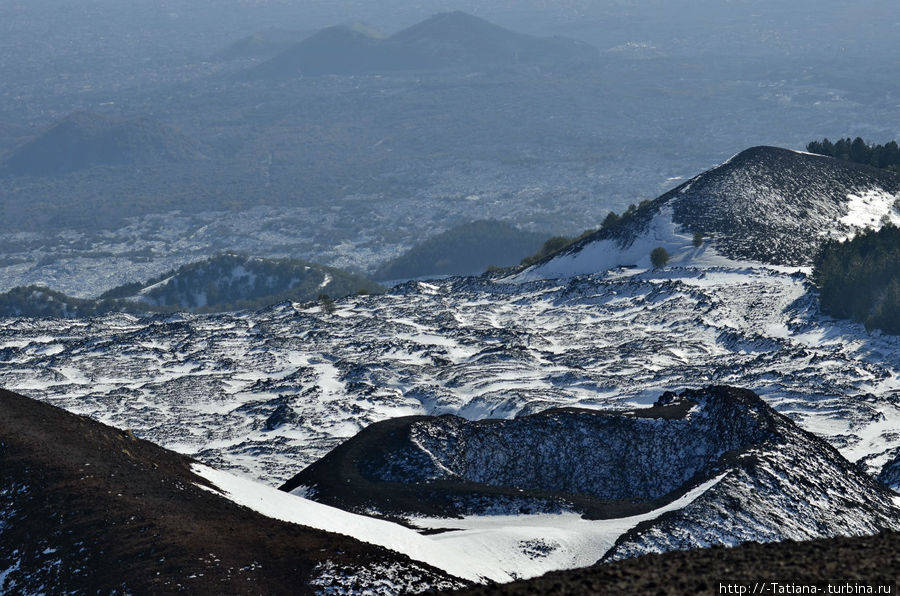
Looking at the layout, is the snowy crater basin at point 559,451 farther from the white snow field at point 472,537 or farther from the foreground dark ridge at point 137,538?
A: the foreground dark ridge at point 137,538

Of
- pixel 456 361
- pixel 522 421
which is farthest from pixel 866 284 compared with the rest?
pixel 522 421

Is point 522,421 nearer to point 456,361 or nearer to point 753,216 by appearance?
point 456,361

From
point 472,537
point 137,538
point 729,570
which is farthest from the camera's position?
point 472,537

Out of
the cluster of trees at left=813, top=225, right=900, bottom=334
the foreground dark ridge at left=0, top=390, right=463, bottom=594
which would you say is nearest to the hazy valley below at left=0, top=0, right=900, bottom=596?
the foreground dark ridge at left=0, top=390, right=463, bottom=594

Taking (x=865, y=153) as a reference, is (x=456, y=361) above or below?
below

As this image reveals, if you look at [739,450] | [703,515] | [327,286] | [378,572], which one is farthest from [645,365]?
[327,286]

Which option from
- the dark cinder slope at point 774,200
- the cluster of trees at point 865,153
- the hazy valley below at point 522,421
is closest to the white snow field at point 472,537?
the hazy valley below at point 522,421

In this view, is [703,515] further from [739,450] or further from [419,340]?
[419,340]
